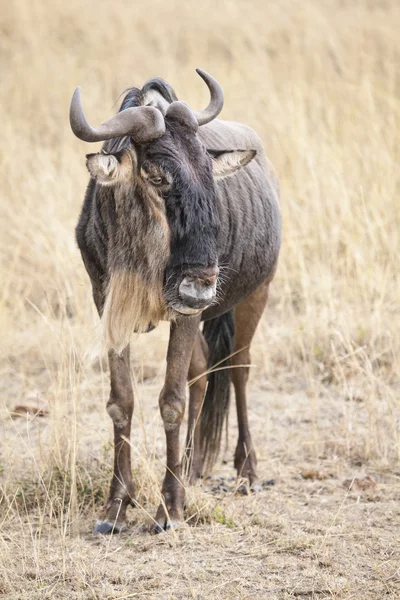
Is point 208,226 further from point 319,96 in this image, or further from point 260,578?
point 319,96

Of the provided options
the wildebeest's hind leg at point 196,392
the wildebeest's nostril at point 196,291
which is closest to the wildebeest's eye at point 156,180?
the wildebeest's nostril at point 196,291

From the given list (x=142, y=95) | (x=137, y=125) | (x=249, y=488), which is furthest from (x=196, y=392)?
(x=137, y=125)

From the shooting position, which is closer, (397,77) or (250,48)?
(397,77)

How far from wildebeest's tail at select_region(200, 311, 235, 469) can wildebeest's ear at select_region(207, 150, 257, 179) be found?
4.02 feet

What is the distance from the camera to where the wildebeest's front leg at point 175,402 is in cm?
385

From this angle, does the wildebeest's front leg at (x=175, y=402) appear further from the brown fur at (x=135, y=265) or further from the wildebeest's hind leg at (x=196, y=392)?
the wildebeest's hind leg at (x=196, y=392)

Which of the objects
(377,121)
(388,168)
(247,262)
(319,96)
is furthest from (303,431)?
(319,96)

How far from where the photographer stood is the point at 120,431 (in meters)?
3.94

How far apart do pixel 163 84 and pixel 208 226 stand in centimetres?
83

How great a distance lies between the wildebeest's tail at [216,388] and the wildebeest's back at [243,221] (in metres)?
0.40

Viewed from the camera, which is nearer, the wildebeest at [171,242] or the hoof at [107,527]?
the wildebeest at [171,242]

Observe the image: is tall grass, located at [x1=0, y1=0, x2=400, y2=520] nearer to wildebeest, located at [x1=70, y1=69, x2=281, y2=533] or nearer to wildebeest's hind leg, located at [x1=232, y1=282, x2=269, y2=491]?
wildebeest, located at [x1=70, y1=69, x2=281, y2=533]

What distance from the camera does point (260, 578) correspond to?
10.6 ft

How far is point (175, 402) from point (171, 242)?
2.46 feet
